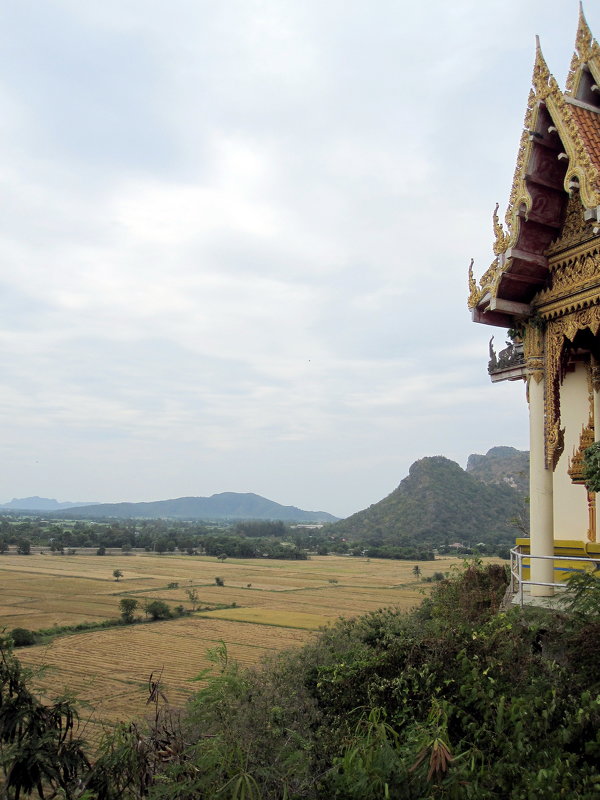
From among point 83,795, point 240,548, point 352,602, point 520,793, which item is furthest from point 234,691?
point 240,548

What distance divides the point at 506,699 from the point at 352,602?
52431 millimetres

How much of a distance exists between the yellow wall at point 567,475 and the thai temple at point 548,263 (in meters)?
2.15

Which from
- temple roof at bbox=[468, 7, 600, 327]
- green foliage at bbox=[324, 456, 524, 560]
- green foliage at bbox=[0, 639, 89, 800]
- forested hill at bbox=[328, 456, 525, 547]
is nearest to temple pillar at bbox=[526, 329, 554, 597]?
temple roof at bbox=[468, 7, 600, 327]

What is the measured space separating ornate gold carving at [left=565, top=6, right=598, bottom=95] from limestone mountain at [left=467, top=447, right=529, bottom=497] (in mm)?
119848

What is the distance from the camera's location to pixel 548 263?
9.25m

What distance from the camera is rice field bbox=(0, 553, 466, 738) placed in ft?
93.1

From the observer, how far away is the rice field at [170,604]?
28375 millimetres

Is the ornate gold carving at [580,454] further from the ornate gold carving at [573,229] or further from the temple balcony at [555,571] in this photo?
the ornate gold carving at [573,229]

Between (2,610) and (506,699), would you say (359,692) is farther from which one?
(2,610)

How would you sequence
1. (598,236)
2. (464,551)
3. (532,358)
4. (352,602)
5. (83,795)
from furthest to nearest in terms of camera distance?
(464,551), (352,602), (532,358), (598,236), (83,795)

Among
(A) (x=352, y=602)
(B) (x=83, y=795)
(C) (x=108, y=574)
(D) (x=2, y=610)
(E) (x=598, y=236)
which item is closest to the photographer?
(B) (x=83, y=795)

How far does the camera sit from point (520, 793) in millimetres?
4688

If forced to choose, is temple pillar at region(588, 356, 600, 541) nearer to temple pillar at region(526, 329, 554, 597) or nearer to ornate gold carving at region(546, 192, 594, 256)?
temple pillar at region(526, 329, 554, 597)

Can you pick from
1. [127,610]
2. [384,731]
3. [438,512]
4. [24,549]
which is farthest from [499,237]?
[438,512]
